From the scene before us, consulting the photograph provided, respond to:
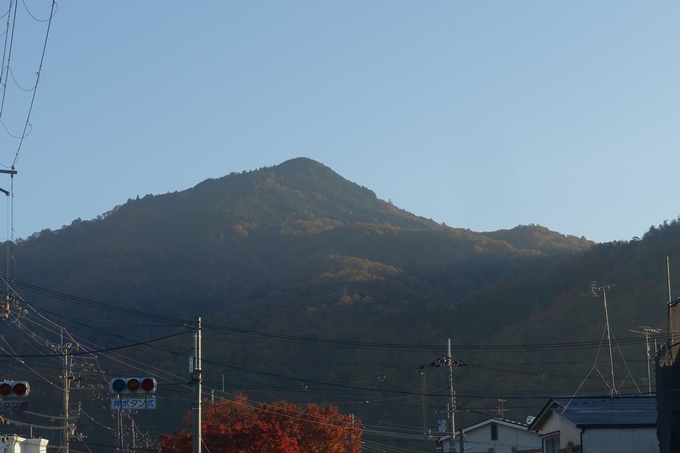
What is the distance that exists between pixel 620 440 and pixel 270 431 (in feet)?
48.1

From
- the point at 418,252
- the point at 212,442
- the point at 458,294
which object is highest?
the point at 418,252

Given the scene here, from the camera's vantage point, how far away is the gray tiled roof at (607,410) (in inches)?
965

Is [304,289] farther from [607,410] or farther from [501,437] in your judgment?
[607,410]

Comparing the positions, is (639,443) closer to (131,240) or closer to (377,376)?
(377,376)

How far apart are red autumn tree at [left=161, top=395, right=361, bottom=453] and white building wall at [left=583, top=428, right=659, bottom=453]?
13337 millimetres

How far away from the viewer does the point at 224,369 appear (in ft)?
233

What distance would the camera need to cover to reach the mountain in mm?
67750

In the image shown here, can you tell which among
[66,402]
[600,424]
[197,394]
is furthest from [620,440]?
[66,402]

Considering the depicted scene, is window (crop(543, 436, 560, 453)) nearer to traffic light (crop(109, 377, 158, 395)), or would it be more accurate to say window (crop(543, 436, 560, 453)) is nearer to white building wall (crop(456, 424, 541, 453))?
white building wall (crop(456, 424, 541, 453))

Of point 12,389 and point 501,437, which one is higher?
point 12,389

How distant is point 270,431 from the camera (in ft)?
110

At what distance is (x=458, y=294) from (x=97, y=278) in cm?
4908

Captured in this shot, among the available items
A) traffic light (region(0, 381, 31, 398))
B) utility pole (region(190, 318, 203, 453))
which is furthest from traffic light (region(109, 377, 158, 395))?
utility pole (region(190, 318, 203, 453))

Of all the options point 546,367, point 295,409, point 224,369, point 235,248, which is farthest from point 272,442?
point 235,248
